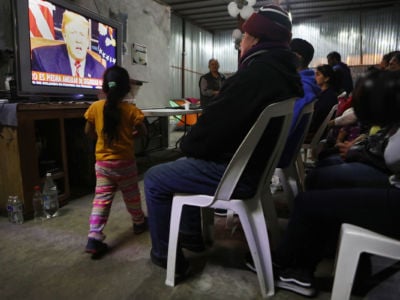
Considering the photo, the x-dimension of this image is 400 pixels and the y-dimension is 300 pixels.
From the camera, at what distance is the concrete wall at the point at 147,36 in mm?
3857

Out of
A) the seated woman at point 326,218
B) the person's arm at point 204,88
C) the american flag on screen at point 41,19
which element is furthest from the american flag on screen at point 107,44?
the seated woman at point 326,218

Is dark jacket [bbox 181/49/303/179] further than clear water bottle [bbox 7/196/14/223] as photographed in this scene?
No

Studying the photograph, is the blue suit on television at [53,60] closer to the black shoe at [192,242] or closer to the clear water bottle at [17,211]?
the clear water bottle at [17,211]

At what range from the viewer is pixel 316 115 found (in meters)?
2.30

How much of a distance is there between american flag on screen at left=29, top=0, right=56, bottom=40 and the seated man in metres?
1.58

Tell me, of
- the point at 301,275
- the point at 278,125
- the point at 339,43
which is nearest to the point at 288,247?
the point at 301,275

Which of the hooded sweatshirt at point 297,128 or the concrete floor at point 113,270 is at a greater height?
the hooded sweatshirt at point 297,128

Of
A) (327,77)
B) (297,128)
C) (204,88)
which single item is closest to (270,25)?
(297,128)

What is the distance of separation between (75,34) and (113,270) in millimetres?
2016

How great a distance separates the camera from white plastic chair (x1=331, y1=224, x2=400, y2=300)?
0.92 m

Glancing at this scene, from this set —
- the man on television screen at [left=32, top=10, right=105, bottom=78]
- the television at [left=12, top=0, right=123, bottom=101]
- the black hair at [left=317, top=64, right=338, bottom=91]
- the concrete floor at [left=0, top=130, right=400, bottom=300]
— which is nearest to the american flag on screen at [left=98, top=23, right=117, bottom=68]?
the television at [left=12, top=0, right=123, bottom=101]

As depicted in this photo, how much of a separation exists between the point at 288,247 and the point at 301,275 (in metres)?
0.14

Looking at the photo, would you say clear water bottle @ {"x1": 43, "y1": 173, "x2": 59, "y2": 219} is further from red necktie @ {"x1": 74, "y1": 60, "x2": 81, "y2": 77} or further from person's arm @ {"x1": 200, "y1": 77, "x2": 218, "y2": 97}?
person's arm @ {"x1": 200, "y1": 77, "x2": 218, "y2": 97}

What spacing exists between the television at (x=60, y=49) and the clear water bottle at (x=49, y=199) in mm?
642
